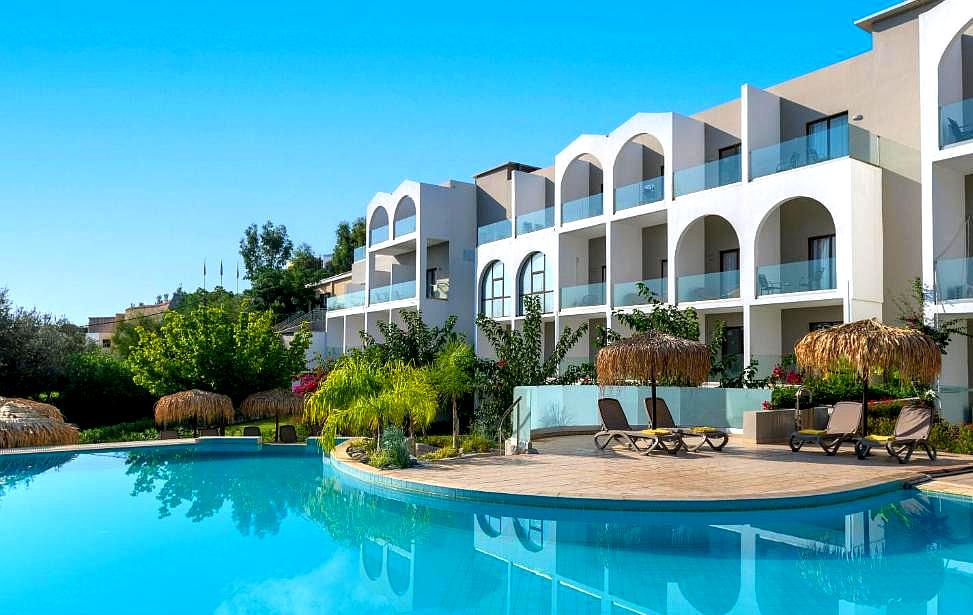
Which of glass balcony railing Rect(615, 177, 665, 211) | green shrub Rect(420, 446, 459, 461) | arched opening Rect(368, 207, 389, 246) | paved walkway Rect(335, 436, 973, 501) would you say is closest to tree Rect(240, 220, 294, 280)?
arched opening Rect(368, 207, 389, 246)

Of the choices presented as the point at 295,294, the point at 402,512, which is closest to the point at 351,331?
the point at 295,294

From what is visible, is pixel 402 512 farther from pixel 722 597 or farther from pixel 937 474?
pixel 937 474

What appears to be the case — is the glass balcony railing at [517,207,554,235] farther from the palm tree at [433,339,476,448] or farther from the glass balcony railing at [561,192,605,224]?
the palm tree at [433,339,476,448]

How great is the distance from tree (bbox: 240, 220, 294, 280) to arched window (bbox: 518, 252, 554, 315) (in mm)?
35331

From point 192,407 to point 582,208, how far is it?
47.3 feet

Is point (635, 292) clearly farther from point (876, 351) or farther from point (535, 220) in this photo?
point (876, 351)

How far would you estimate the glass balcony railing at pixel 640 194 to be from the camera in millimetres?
24391

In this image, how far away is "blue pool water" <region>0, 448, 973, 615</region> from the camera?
7.10 metres

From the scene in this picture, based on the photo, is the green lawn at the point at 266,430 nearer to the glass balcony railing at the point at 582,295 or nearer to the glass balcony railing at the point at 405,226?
the glass balcony railing at the point at 582,295

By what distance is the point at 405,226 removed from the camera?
3397 centimetres

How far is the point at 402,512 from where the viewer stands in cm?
1095

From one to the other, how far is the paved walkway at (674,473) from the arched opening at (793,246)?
5.88m

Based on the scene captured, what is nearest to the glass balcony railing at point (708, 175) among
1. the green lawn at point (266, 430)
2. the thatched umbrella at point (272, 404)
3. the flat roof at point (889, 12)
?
the flat roof at point (889, 12)

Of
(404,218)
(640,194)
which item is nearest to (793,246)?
(640,194)
